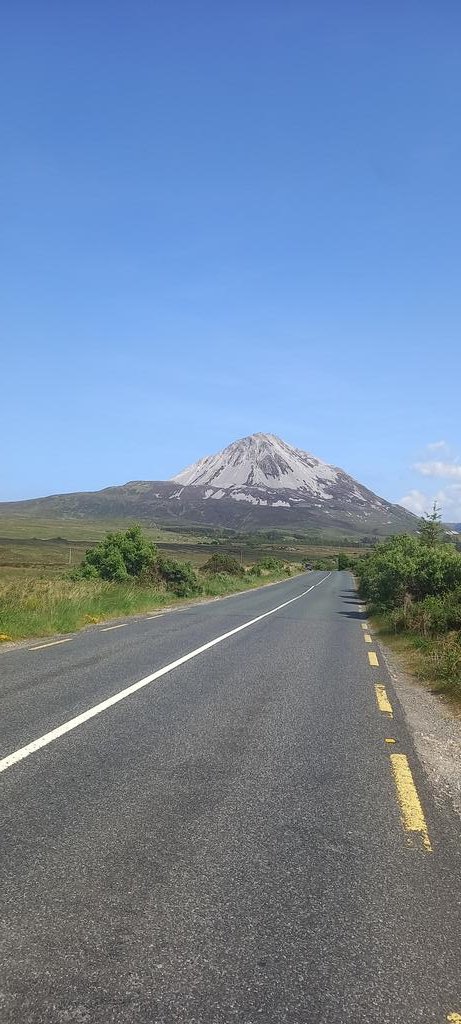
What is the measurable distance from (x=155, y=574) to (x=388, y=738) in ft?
98.7

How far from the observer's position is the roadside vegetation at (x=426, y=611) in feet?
40.5

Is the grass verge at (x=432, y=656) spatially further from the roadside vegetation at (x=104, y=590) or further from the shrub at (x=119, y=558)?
the shrub at (x=119, y=558)

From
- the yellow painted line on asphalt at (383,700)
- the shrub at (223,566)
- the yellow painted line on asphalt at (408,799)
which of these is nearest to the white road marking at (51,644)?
the yellow painted line on asphalt at (383,700)

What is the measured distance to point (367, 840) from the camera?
462cm

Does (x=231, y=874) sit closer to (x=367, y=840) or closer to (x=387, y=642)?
(x=367, y=840)

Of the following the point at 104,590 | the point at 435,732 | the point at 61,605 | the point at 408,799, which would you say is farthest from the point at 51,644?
the point at 104,590

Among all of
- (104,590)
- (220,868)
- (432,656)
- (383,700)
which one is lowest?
(383,700)

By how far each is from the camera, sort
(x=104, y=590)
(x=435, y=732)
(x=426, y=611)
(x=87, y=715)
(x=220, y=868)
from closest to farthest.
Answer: (x=220, y=868)
(x=87, y=715)
(x=435, y=732)
(x=426, y=611)
(x=104, y=590)

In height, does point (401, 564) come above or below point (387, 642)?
above

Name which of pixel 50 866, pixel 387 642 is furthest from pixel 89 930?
pixel 387 642

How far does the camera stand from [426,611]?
18.5 metres

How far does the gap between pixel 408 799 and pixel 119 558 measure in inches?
1278

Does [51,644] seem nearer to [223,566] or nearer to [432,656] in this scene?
[432,656]

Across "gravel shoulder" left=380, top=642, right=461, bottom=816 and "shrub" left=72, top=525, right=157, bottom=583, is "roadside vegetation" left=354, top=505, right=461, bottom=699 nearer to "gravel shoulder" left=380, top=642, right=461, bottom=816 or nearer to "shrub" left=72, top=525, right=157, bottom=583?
"gravel shoulder" left=380, top=642, right=461, bottom=816
